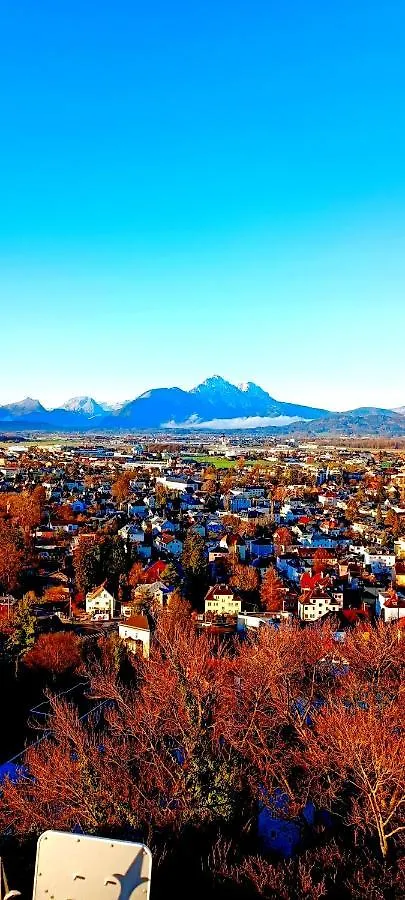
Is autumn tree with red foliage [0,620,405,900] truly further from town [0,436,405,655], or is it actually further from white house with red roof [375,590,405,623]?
white house with red roof [375,590,405,623]

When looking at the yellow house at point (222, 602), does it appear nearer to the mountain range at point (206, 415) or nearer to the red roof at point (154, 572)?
the red roof at point (154, 572)

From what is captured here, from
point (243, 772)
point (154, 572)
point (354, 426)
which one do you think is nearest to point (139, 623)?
point (154, 572)

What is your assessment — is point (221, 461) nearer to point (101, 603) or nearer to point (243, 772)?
point (101, 603)

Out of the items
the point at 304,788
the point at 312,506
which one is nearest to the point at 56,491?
the point at 312,506

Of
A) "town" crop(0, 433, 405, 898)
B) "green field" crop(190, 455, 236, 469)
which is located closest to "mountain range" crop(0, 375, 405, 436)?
"green field" crop(190, 455, 236, 469)

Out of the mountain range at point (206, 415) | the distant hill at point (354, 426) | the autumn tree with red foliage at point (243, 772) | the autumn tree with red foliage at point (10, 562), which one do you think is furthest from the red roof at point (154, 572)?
the mountain range at point (206, 415)

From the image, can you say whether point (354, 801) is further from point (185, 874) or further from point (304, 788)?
point (185, 874)

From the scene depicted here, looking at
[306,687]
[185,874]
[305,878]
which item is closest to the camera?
[305,878]
